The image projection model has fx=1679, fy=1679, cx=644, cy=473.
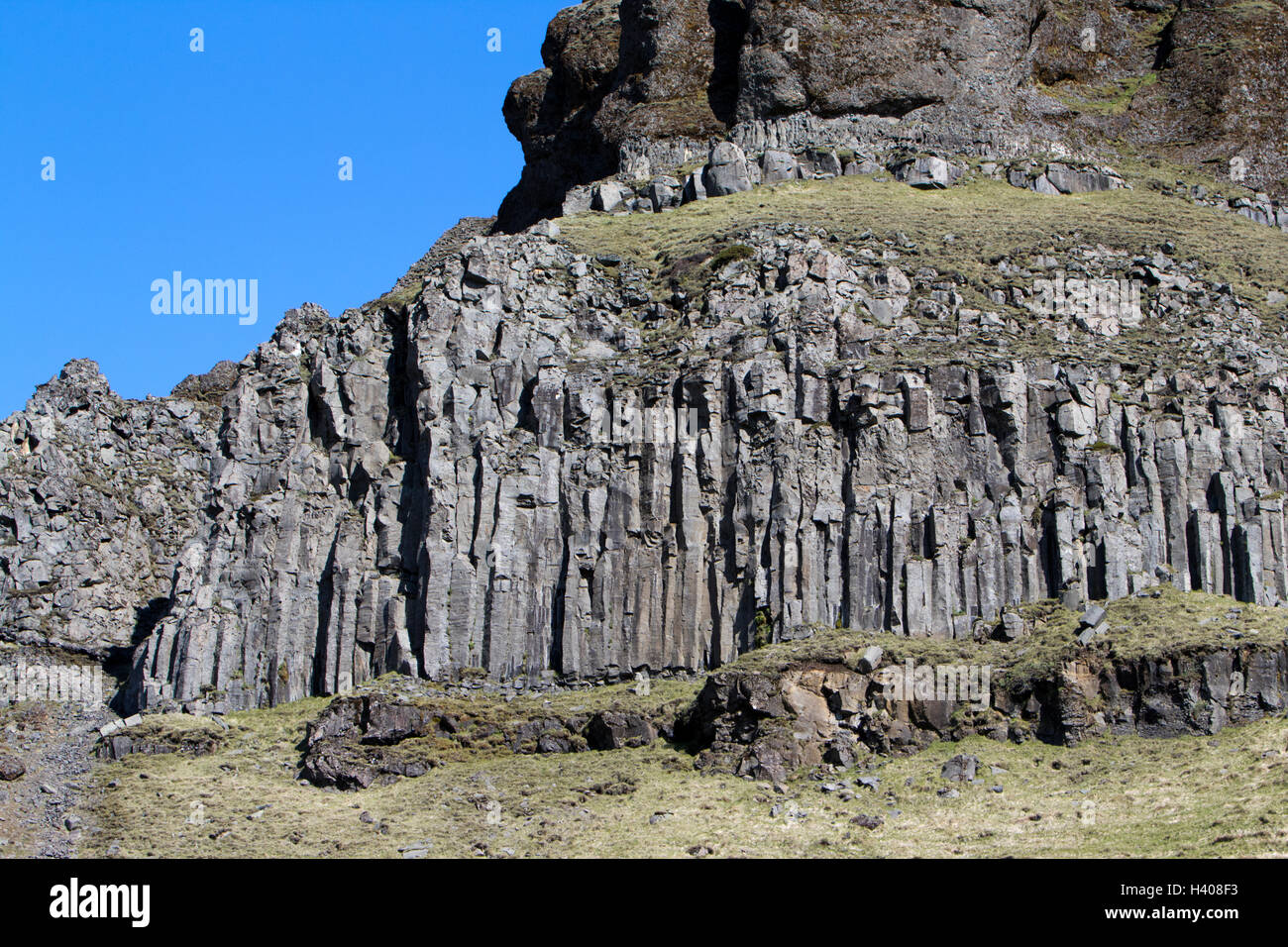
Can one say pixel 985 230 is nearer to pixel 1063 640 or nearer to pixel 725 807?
pixel 1063 640

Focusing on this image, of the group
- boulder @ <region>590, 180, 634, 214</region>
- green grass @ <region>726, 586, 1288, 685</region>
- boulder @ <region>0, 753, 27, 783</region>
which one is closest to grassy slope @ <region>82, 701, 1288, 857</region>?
boulder @ <region>0, 753, 27, 783</region>

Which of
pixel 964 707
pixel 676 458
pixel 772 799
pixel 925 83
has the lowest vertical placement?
pixel 772 799

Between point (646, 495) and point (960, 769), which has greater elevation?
point (646, 495)

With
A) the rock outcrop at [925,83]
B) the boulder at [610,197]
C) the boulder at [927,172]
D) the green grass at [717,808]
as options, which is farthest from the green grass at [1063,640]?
the rock outcrop at [925,83]

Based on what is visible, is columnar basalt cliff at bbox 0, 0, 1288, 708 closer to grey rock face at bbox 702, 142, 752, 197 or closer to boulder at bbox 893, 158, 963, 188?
grey rock face at bbox 702, 142, 752, 197

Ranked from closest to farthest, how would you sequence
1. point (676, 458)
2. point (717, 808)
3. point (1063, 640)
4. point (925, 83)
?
point (717, 808), point (1063, 640), point (676, 458), point (925, 83)

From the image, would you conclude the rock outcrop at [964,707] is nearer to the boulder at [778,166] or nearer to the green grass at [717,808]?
the green grass at [717,808]

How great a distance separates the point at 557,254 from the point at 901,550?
21.0 m

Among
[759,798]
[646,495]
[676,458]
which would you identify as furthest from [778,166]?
[759,798]

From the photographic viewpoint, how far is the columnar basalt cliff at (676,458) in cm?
5475

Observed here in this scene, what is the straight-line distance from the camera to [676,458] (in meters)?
58.1

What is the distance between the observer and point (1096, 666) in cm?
4916

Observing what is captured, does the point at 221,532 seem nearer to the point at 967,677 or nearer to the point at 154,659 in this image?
the point at 154,659

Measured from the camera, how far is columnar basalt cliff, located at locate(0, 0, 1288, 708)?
5475 centimetres
